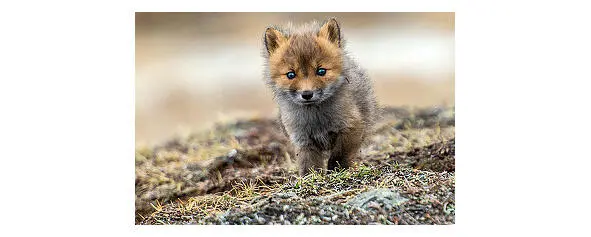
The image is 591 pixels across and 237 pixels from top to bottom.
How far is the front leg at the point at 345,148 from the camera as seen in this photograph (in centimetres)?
455

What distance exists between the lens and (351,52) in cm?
443

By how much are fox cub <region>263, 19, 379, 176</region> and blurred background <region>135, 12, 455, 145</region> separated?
119mm

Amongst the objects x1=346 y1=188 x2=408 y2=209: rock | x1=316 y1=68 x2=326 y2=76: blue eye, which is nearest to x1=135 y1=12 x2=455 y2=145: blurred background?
x1=316 y1=68 x2=326 y2=76: blue eye

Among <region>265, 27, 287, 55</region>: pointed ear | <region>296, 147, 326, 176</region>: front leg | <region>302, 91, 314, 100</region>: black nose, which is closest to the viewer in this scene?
<region>302, 91, 314, 100</region>: black nose

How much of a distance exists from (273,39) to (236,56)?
43 centimetres

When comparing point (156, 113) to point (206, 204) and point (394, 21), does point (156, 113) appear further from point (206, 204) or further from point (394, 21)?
point (394, 21)

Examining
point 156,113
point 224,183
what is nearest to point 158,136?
point 156,113

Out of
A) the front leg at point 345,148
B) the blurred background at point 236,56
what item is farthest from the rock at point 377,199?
the blurred background at point 236,56

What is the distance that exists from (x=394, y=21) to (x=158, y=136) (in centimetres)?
182

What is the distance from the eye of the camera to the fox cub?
4203 mm

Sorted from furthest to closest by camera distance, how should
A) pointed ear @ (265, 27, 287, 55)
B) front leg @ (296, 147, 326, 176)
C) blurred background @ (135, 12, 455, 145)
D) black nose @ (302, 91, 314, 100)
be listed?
front leg @ (296, 147, 326, 176)
blurred background @ (135, 12, 455, 145)
pointed ear @ (265, 27, 287, 55)
black nose @ (302, 91, 314, 100)

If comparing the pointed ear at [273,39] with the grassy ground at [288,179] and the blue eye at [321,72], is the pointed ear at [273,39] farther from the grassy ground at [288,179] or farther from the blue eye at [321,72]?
the grassy ground at [288,179]

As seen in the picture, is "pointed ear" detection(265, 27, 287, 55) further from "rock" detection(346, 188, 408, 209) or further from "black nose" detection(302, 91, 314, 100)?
"rock" detection(346, 188, 408, 209)

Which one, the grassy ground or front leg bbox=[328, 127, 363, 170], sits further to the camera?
front leg bbox=[328, 127, 363, 170]
